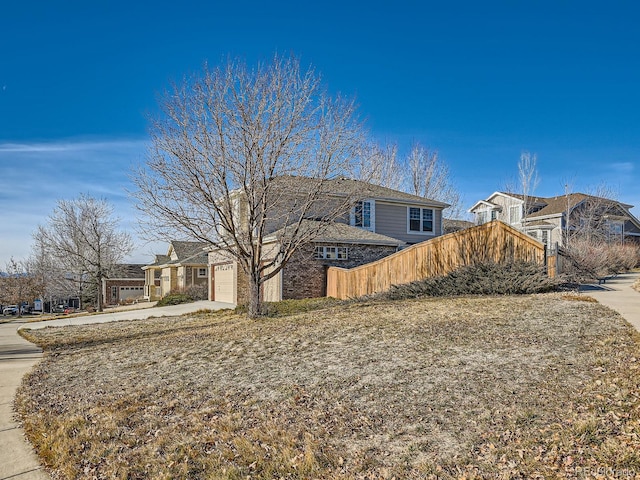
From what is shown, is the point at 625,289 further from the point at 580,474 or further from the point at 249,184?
the point at 580,474

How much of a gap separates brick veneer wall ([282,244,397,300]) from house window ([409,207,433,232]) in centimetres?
502

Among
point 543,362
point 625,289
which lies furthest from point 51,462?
point 625,289

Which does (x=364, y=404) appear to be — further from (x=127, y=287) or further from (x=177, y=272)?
(x=127, y=287)

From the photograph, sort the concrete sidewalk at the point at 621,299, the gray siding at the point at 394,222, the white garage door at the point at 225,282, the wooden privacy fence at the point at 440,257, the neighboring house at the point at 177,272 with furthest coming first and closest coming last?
the neighboring house at the point at 177,272
the gray siding at the point at 394,222
the white garage door at the point at 225,282
the wooden privacy fence at the point at 440,257
the concrete sidewalk at the point at 621,299

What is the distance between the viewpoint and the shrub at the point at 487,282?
1260cm

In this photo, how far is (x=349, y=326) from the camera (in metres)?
9.82

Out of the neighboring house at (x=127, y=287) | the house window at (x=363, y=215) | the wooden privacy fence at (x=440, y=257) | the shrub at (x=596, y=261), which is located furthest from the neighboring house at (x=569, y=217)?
the neighboring house at (x=127, y=287)

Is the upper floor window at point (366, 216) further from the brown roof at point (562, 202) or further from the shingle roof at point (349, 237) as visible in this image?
the brown roof at point (562, 202)

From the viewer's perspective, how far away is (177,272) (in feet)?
116

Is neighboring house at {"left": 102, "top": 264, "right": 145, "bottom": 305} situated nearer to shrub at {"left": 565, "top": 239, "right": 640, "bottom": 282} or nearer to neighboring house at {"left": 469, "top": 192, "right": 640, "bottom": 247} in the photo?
neighboring house at {"left": 469, "top": 192, "right": 640, "bottom": 247}

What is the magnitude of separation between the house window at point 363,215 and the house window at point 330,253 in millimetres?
2737

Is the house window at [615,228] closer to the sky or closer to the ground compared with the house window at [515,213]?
closer to the ground

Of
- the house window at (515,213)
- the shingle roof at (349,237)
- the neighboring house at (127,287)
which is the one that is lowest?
the neighboring house at (127,287)

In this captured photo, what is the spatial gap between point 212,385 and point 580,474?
459 cm
